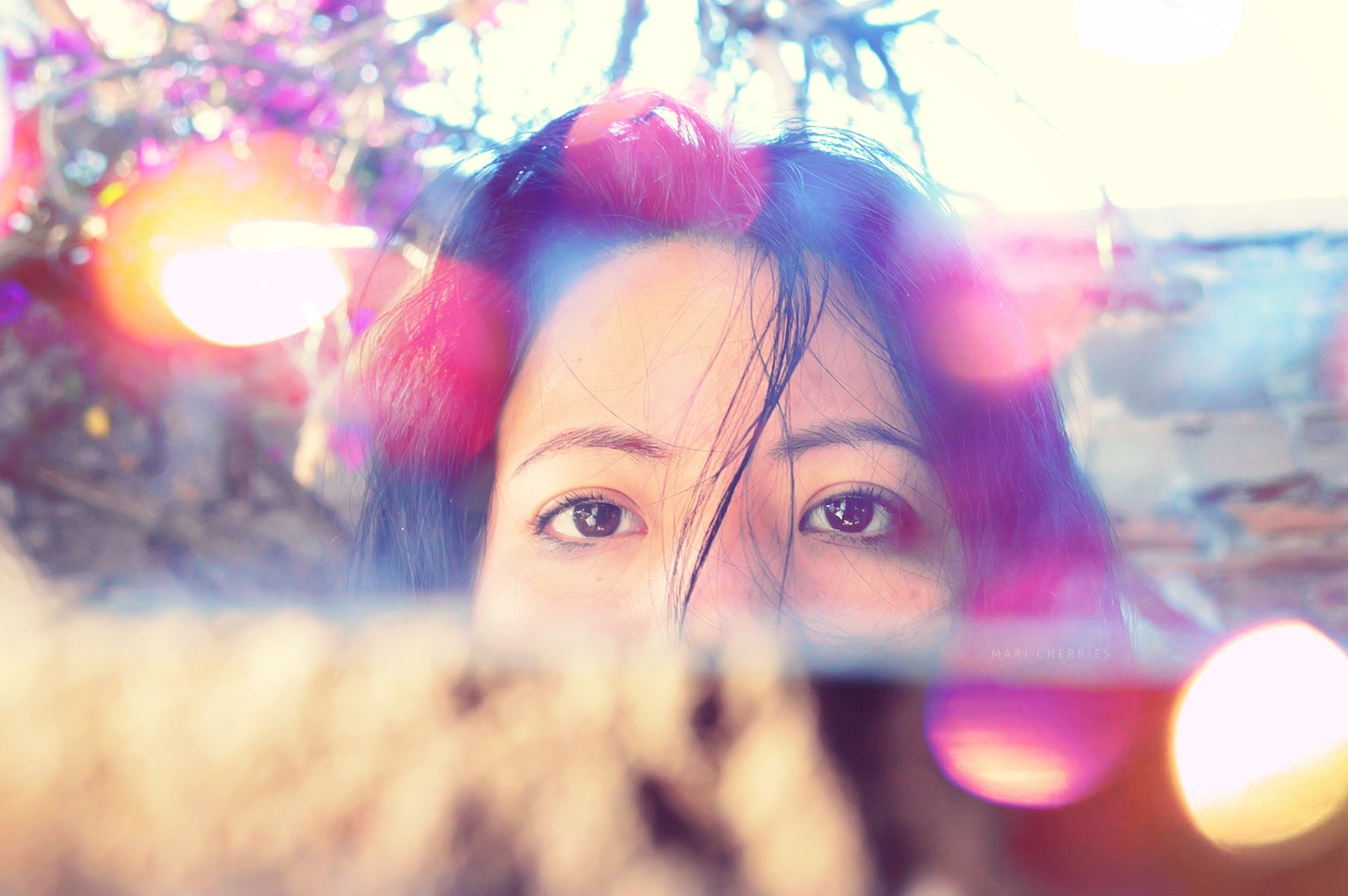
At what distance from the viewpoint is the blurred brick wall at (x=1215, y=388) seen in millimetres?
2264

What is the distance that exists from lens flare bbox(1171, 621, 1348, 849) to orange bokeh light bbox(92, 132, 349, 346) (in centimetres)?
231

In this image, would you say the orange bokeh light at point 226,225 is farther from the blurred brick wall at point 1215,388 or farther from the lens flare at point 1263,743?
the lens flare at point 1263,743

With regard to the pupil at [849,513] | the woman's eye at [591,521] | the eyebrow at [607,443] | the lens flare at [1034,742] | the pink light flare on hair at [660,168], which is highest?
the pink light flare on hair at [660,168]

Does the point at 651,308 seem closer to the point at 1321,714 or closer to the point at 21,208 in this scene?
the point at 1321,714

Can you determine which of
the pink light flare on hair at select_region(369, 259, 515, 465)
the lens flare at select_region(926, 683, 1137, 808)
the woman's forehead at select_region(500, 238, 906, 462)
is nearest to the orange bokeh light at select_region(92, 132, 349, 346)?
the pink light flare on hair at select_region(369, 259, 515, 465)

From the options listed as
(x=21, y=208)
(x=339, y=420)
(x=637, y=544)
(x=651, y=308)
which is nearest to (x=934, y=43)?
(x=651, y=308)

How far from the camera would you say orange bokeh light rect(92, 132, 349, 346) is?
2238 millimetres

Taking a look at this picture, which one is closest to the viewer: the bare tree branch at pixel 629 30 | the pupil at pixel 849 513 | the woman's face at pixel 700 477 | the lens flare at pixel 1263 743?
the lens flare at pixel 1263 743

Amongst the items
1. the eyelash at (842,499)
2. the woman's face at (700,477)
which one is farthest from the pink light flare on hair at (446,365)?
the eyelash at (842,499)

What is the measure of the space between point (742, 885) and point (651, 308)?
0.97 m

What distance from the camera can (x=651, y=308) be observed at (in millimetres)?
1126

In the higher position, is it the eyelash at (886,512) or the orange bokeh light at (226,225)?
the orange bokeh light at (226,225)

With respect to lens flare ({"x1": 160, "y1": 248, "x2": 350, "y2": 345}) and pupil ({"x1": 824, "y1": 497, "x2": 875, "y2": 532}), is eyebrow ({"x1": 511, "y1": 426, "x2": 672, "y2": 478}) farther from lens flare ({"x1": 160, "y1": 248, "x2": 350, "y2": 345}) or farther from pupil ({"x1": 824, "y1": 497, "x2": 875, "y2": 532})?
lens flare ({"x1": 160, "y1": 248, "x2": 350, "y2": 345})

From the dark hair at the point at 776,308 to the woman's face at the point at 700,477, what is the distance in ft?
0.24
